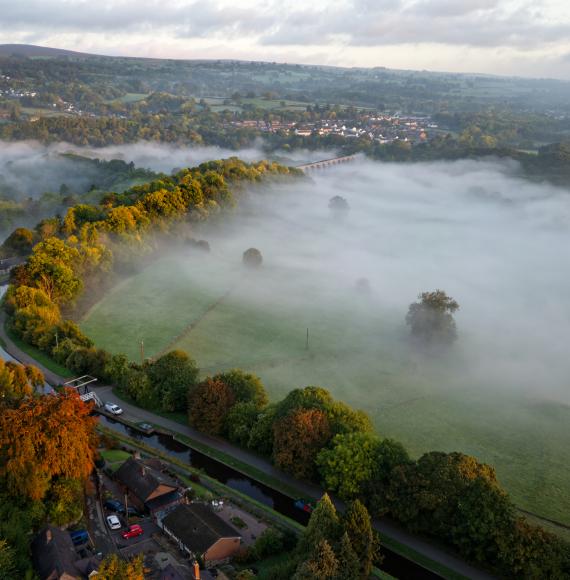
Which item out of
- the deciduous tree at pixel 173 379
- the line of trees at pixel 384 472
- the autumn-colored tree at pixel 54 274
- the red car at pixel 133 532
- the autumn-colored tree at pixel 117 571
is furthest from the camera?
the autumn-colored tree at pixel 54 274

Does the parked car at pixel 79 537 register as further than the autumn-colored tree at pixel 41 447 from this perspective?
No

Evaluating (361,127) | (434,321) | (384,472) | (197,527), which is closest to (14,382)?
(197,527)

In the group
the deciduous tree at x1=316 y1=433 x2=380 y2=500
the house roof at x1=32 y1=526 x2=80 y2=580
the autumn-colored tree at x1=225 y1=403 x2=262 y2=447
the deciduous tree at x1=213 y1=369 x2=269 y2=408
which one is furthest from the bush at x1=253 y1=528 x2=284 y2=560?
the deciduous tree at x1=213 y1=369 x2=269 y2=408

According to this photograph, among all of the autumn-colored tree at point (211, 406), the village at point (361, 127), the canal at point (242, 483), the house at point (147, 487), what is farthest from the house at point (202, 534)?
the village at point (361, 127)

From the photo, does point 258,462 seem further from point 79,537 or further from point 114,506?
point 79,537

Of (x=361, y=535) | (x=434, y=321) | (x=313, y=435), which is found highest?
(x=361, y=535)

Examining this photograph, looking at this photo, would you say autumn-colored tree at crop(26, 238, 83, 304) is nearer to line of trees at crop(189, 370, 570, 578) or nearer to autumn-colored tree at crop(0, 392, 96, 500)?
line of trees at crop(189, 370, 570, 578)

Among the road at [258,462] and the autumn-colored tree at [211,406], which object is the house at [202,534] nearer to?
the road at [258,462]
